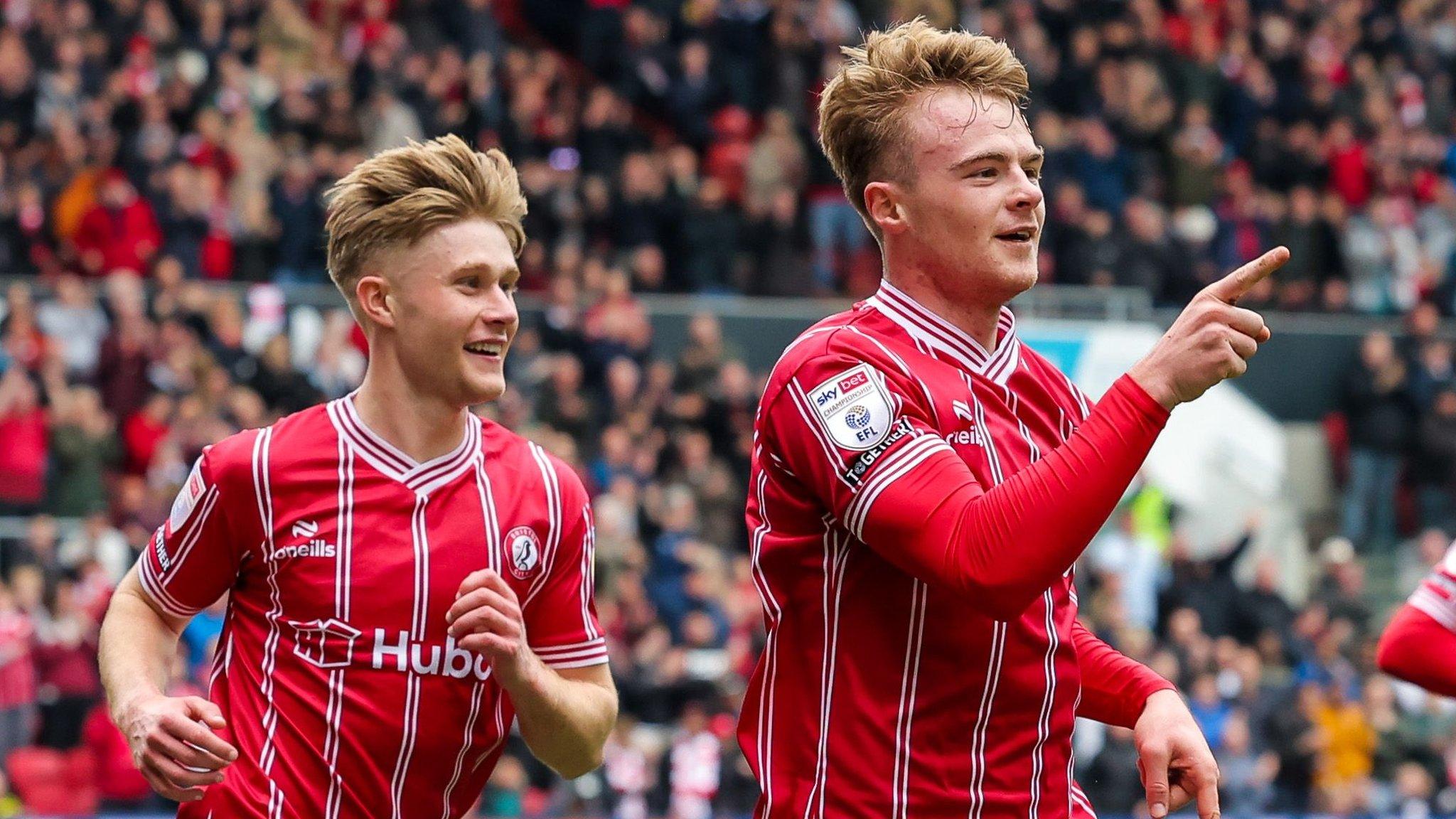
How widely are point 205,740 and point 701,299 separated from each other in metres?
14.0

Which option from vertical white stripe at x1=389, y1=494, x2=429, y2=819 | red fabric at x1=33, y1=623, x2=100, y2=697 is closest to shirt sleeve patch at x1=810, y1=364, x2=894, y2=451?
vertical white stripe at x1=389, y1=494, x2=429, y2=819

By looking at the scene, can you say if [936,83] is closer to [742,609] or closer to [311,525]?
[311,525]

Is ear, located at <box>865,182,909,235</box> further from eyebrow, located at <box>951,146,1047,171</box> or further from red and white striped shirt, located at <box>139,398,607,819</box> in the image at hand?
red and white striped shirt, located at <box>139,398,607,819</box>

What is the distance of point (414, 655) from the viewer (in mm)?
4691

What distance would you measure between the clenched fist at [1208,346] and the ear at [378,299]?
1797 mm

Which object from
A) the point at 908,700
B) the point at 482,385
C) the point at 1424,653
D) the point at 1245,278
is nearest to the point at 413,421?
the point at 482,385

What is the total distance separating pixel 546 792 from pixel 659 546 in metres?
2.31

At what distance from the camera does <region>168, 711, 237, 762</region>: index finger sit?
436 centimetres

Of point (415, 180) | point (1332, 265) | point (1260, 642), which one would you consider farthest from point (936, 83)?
point (1332, 265)

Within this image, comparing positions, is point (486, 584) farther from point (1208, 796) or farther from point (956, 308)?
point (1208, 796)

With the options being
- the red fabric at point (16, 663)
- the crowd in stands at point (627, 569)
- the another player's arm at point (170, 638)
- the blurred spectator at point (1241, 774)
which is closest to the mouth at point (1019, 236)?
the another player's arm at point (170, 638)

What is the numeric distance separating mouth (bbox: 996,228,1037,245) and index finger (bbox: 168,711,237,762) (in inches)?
73.1

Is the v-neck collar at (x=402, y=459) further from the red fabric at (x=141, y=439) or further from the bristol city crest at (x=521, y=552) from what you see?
the red fabric at (x=141, y=439)

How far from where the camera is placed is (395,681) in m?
4.68
